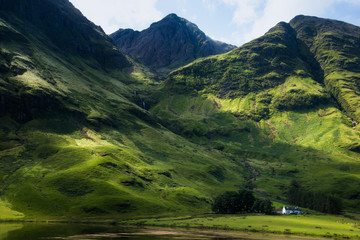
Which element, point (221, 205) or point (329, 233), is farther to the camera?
point (221, 205)

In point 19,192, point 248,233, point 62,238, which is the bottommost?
point 62,238

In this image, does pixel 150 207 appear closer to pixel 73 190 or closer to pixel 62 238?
pixel 73 190

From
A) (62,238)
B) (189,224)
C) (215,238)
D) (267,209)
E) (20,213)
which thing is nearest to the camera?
(62,238)

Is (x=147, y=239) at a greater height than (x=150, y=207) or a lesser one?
lesser

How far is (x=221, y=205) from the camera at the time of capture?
638ft

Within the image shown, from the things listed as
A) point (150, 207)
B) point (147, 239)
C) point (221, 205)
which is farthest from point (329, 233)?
point (150, 207)

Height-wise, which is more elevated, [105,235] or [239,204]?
[239,204]

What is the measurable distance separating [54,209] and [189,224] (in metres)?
90.5

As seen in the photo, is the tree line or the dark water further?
the tree line

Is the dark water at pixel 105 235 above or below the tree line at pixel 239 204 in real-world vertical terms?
below

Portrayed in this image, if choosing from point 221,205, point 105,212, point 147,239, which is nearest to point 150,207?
point 105,212

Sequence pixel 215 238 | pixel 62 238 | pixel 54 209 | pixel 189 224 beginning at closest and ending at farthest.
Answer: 1. pixel 62 238
2. pixel 215 238
3. pixel 189 224
4. pixel 54 209

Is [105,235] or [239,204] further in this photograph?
[239,204]

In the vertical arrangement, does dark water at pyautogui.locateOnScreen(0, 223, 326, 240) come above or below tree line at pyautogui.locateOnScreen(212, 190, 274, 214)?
below
